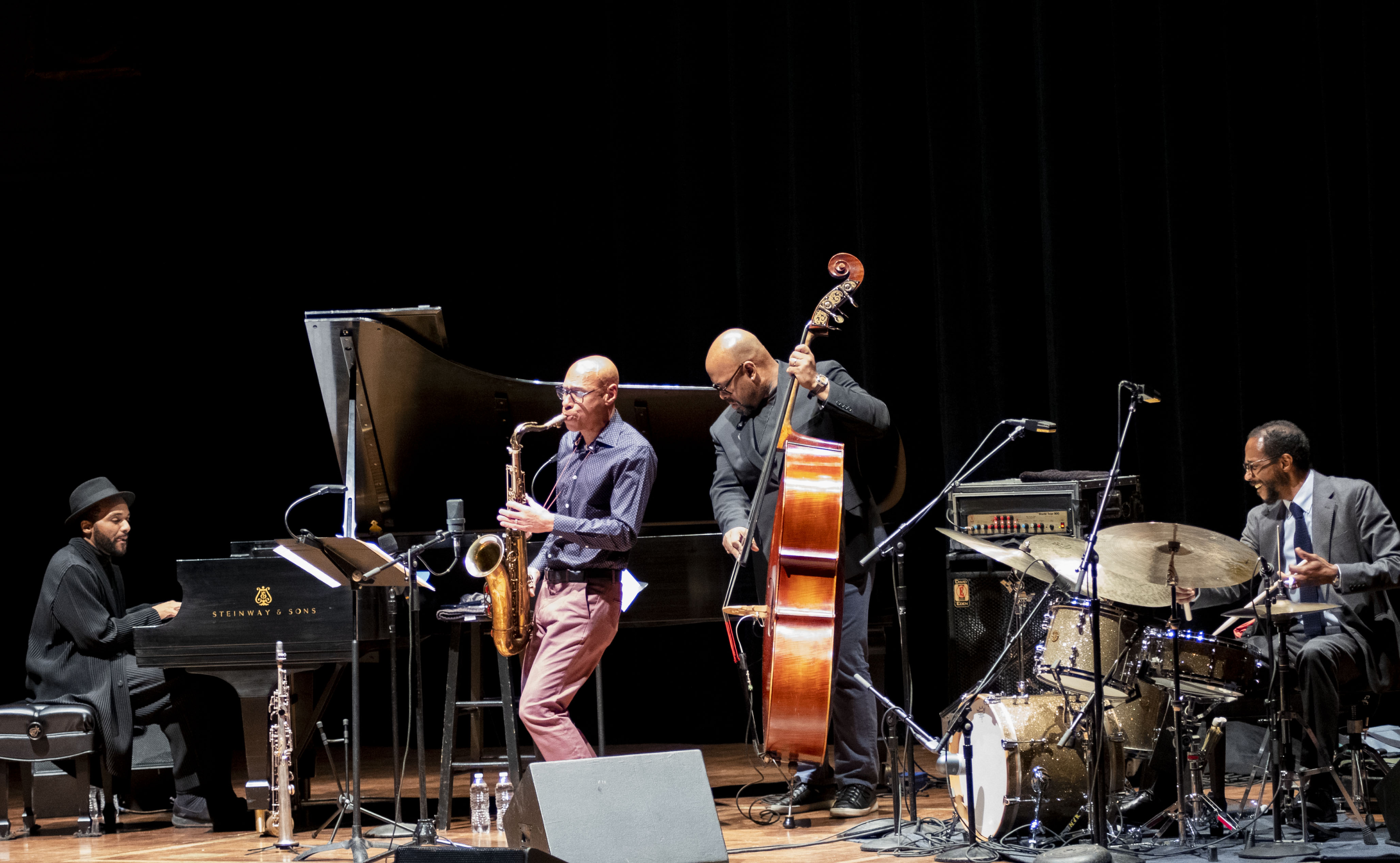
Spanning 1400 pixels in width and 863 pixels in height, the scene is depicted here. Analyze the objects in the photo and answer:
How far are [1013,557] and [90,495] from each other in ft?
12.6

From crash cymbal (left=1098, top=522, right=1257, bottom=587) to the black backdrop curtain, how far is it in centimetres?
251

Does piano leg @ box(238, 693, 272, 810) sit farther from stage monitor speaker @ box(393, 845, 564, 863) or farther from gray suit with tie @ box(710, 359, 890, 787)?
stage monitor speaker @ box(393, 845, 564, 863)

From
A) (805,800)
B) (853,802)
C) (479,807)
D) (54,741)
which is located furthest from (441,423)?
(853,802)

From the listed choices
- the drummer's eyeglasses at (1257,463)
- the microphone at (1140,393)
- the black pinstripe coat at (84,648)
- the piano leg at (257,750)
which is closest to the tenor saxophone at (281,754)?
the piano leg at (257,750)

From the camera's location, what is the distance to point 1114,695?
4387mm

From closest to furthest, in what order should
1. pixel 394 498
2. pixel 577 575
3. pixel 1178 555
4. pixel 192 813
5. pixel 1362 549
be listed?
pixel 1178 555
pixel 577 575
pixel 1362 549
pixel 192 813
pixel 394 498

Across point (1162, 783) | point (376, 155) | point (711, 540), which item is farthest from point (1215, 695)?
point (376, 155)

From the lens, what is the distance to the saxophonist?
440cm

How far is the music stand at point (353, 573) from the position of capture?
167 inches

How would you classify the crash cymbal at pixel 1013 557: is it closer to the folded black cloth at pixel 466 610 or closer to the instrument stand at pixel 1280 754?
the instrument stand at pixel 1280 754

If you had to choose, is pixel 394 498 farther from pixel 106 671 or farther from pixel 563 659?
pixel 563 659

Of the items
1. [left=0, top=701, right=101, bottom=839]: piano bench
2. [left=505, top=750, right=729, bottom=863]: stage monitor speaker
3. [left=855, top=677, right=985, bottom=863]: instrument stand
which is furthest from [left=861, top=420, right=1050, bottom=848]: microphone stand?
[left=0, top=701, right=101, bottom=839]: piano bench

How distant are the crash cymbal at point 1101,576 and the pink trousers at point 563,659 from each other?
4.54ft

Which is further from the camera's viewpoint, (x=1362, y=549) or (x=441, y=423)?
(x=441, y=423)
